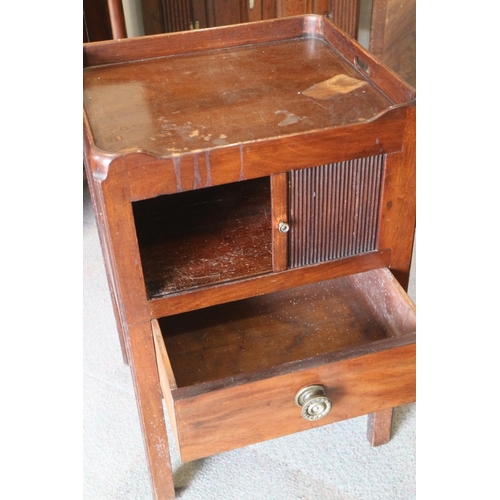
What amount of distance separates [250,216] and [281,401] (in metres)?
0.31

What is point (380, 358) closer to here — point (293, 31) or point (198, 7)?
point (293, 31)

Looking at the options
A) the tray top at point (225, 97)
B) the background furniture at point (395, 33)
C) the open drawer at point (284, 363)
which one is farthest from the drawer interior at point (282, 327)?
the background furniture at point (395, 33)

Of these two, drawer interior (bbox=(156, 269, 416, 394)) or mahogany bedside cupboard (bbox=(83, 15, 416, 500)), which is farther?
drawer interior (bbox=(156, 269, 416, 394))

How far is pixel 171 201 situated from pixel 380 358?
43cm

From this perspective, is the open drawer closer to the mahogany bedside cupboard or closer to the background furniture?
the mahogany bedside cupboard

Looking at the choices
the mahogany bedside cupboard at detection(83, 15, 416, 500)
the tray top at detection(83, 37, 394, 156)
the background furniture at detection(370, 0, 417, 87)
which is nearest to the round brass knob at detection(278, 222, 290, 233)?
the mahogany bedside cupboard at detection(83, 15, 416, 500)

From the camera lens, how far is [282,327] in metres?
1.11

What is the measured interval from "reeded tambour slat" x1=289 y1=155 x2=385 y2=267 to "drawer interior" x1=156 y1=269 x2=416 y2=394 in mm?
100

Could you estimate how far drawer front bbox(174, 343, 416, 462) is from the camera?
0.81m

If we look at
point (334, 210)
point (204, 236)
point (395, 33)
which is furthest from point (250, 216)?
point (395, 33)

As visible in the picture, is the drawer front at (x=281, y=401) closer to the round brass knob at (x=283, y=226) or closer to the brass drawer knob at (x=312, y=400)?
the brass drawer knob at (x=312, y=400)

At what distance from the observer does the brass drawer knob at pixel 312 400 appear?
84cm

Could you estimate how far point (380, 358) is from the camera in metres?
0.84
